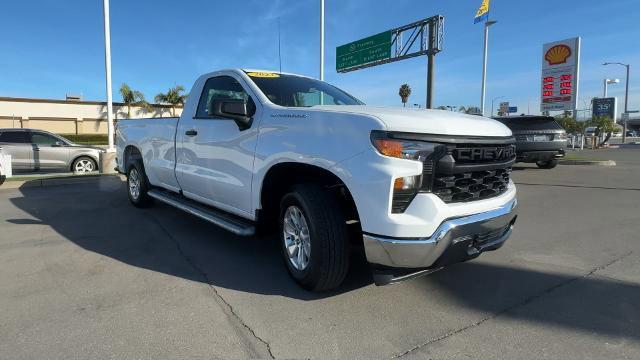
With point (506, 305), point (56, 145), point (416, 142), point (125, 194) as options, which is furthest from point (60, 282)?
point (56, 145)

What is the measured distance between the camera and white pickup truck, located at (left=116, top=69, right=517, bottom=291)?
9.77 ft

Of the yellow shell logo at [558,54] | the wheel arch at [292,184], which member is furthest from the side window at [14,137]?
the yellow shell logo at [558,54]

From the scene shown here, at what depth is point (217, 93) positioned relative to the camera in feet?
16.7

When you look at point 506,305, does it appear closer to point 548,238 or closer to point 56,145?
point 548,238

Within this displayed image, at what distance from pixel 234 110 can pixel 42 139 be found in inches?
427

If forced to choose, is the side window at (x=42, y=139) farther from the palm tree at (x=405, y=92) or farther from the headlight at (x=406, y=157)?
the palm tree at (x=405, y=92)

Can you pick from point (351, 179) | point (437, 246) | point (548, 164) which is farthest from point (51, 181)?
point (548, 164)

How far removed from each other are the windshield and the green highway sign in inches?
717

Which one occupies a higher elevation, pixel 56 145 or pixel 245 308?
pixel 56 145

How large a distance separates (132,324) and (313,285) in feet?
4.42

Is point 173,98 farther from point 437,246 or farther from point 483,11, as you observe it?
point 437,246

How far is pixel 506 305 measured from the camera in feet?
11.2

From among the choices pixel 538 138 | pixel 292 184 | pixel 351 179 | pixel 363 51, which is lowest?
pixel 292 184

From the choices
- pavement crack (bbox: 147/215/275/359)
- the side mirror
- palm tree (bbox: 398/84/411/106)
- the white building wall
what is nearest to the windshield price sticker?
the side mirror
